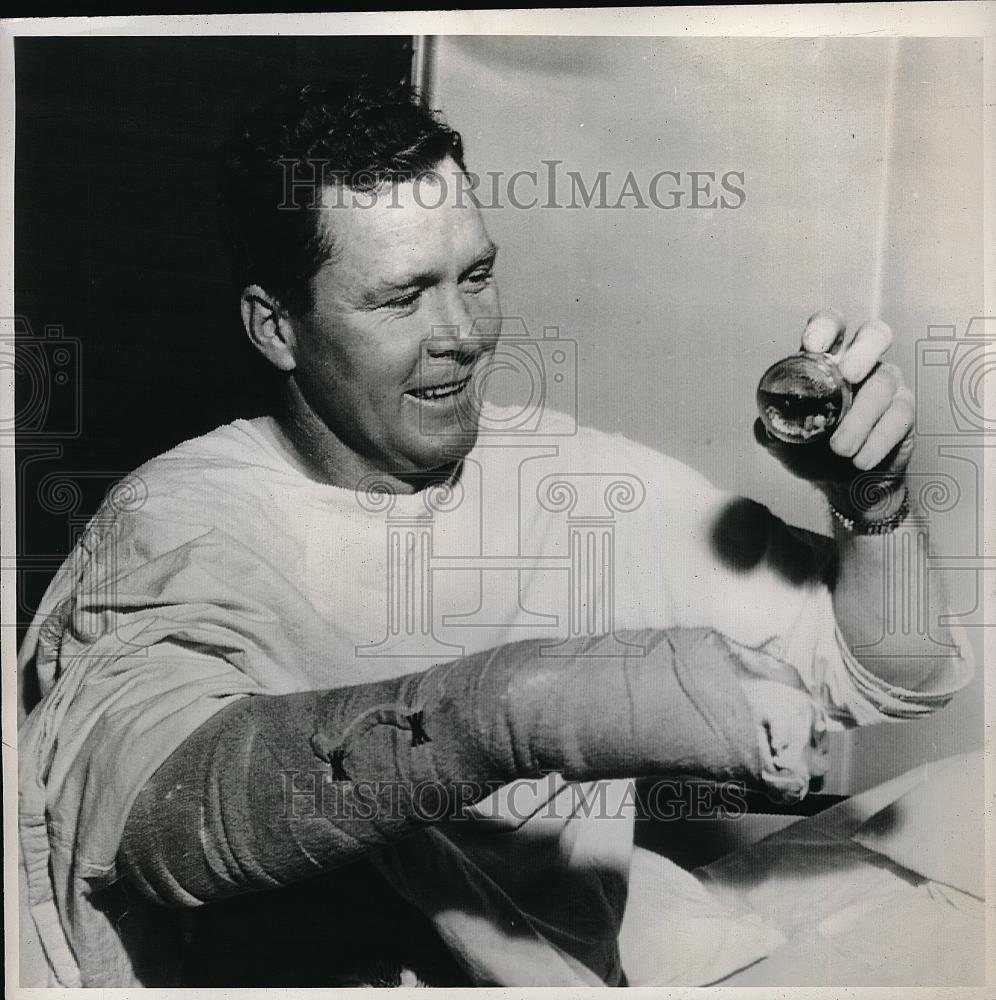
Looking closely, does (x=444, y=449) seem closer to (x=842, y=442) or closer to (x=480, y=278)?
(x=480, y=278)

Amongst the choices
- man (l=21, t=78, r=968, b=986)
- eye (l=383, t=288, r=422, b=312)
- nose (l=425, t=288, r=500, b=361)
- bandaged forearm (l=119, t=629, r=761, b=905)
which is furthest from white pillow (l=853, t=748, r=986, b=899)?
eye (l=383, t=288, r=422, b=312)

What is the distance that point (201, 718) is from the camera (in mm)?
2225

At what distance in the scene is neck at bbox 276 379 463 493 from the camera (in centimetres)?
237

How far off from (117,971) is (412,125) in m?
1.84

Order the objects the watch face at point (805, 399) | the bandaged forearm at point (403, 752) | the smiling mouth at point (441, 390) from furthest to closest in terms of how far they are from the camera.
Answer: the smiling mouth at point (441, 390)
the watch face at point (805, 399)
the bandaged forearm at point (403, 752)

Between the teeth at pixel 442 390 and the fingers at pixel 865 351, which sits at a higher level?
the fingers at pixel 865 351

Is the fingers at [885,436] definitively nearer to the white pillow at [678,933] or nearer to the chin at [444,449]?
the chin at [444,449]

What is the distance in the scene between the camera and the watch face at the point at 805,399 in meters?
2.25

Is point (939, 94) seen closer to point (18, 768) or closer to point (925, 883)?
point (925, 883)

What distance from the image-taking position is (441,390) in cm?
236

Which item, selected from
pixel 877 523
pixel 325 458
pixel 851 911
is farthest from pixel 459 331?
pixel 851 911

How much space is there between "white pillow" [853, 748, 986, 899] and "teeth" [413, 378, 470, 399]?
1257 millimetres

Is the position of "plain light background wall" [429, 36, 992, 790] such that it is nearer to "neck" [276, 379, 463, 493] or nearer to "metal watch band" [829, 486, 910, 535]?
"metal watch band" [829, 486, 910, 535]

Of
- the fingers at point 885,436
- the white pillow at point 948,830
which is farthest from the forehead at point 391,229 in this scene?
the white pillow at point 948,830
